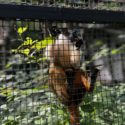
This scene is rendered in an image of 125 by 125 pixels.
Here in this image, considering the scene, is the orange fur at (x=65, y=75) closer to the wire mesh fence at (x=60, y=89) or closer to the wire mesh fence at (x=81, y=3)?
the wire mesh fence at (x=60, y=89)

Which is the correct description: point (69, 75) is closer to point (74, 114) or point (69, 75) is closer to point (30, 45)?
point (74, 114)

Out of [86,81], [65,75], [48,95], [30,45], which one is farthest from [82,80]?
[30,45]

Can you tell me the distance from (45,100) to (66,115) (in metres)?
0.21

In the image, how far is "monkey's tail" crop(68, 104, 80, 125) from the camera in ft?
8.70

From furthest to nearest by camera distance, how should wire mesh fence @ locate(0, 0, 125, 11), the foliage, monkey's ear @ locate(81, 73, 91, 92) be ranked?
monkey's ear @ locate(81, 73, 91, 92) < the foliage < wire mesh fence @ locate(0, 0, 125, 11)

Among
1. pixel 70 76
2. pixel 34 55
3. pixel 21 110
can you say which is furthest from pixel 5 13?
pixel 70 76

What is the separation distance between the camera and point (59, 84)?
9.12ft

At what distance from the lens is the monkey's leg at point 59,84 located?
2719mm

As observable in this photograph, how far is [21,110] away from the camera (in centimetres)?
254

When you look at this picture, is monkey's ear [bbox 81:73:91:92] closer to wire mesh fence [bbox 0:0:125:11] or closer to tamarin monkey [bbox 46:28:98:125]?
tamarin monkey [bbox 46:28:98:125]

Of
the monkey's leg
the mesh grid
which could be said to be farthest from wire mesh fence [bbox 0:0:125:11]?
the monkey's leg

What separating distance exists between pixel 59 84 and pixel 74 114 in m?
0.25

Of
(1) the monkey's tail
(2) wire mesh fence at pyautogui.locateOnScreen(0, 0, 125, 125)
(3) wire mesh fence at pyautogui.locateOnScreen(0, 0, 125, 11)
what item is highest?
(3) wire mesh fence at pyautogui.locateOnScreen(0, 0, 125, 11)

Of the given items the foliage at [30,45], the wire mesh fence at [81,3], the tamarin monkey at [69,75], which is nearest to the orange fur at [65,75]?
the tamarin monkey at [69,75]
